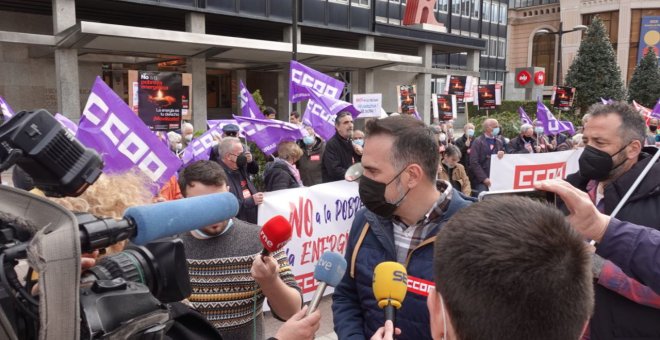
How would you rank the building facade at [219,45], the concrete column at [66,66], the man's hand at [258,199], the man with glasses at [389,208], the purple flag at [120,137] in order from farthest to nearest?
1. the building facade at [219,45]
2. the concrete column at [66,66]
3. the man's hand at [258,199]
4. the purple flag at [120,137]
5. the man with glasses at [389,208]

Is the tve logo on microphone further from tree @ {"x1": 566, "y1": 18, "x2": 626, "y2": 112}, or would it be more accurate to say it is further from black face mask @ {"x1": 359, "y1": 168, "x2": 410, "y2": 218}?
tree @ {"x1": 566, "y1": 18, "x2": 626, "y2": 112}

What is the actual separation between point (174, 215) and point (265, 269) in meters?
1.09

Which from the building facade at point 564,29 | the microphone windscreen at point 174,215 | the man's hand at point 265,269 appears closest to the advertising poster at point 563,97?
the man's hand at point 265,269

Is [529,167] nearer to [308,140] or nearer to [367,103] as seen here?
[308,140]

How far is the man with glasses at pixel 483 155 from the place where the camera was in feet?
33.5

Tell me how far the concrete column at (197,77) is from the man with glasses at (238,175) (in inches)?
735

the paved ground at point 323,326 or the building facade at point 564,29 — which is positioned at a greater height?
the building facade at point 564,29

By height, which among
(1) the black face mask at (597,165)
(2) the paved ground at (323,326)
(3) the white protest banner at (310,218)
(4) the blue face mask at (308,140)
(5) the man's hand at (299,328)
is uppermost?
(1) the black face mask at (597,165)

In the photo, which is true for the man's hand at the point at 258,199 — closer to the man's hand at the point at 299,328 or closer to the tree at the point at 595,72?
the man's hand at the point at 299,328

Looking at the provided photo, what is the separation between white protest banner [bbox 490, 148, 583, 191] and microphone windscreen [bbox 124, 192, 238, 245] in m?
7.95

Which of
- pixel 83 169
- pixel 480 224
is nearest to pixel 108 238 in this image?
pixel 83 169

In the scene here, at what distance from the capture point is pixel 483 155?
34.4 ft

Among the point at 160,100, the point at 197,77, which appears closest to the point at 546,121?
the point at 160,100

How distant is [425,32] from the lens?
34.3 m
